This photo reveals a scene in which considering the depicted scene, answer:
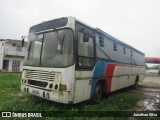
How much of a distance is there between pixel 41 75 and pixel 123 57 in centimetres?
652

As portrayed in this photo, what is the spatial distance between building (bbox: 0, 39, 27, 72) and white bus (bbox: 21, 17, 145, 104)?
32.2 meters

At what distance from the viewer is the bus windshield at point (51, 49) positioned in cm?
615

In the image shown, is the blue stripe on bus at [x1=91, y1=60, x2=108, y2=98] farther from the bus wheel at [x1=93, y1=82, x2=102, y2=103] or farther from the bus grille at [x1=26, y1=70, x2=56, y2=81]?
the bus grille at [x1=26, y1=70, x2=56, y2=81]

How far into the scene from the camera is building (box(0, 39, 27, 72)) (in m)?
37.3

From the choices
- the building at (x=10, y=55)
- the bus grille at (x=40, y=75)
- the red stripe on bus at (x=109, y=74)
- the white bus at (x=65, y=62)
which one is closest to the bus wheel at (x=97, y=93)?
the white bus at (x=65, y=62)

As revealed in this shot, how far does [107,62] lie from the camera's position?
8820mm

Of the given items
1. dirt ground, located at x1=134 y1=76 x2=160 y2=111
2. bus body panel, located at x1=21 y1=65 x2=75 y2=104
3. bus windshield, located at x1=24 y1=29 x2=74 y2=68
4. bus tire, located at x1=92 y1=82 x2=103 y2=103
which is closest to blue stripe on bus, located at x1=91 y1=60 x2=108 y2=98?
bus tire, located at x1=92 y1=82 x2=103 y2=103

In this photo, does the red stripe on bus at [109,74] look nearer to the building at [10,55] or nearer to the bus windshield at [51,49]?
the bus windshield at [51,49]

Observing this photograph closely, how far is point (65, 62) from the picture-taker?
19.9 feet

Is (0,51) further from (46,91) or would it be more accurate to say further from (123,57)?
(46,91)

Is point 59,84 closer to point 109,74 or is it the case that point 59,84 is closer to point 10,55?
point 109,74

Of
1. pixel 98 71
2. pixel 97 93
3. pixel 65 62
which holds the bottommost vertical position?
pixel 97 93

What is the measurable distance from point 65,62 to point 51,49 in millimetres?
860

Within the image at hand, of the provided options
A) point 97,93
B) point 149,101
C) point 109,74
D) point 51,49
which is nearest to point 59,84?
point 51,49
